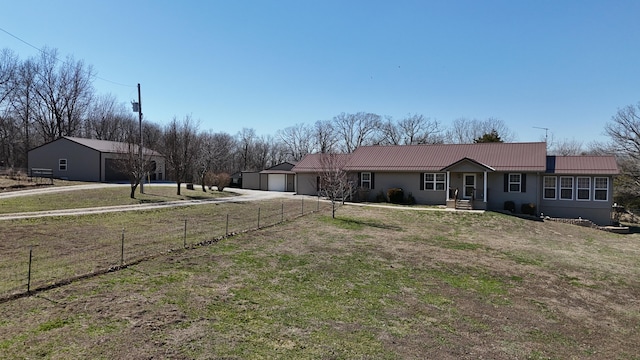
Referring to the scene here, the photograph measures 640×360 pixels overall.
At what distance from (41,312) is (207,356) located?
320cm

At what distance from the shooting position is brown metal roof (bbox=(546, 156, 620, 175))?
24703 mm

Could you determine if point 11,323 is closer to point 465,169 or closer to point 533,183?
point 465,169

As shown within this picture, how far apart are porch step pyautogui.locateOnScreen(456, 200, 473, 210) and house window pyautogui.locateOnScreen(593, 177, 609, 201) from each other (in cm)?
834

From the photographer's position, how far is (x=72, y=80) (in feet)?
166

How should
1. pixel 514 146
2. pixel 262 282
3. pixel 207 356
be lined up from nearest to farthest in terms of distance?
pixel 207 356, pixel 262 282, pixel 514 146

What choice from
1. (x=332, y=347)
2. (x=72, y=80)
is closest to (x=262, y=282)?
(x=332, y=347)

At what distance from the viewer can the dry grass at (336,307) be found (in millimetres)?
5543

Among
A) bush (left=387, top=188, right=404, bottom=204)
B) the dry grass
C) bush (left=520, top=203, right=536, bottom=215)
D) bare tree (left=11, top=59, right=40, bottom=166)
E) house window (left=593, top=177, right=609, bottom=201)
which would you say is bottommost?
the dry grass

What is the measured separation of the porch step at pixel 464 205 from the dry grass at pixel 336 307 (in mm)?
11428

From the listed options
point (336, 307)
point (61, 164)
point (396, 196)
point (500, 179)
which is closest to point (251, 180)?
point (61, 164)

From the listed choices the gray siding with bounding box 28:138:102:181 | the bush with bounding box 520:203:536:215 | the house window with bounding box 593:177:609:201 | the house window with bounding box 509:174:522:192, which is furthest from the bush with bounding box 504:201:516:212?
the gray siding with bounding box 28:138:102:181

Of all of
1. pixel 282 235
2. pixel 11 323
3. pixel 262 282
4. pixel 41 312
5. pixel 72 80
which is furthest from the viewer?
pixel 72 80

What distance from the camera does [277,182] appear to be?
132 ft

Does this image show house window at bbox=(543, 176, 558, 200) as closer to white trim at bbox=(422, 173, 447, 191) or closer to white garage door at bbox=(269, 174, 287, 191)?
white trim at bbox=(422, 173, 447, 191)
